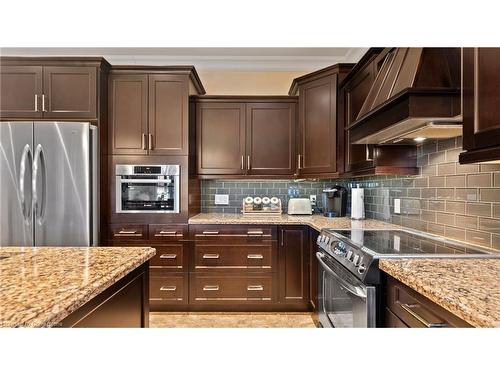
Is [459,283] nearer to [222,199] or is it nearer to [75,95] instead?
[222,199]

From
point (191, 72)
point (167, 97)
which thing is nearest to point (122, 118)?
point (167, 97)

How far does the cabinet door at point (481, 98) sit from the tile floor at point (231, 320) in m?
2.01

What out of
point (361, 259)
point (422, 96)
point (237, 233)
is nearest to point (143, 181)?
point (237, 233)

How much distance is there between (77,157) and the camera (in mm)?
2512

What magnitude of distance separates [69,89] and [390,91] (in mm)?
2560

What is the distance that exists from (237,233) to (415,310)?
1.83m

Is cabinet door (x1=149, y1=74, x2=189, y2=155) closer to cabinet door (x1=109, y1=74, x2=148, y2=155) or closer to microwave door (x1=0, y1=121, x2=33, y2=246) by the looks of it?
cabinet door (x1=109, y1=74, x2=148, y2=155)

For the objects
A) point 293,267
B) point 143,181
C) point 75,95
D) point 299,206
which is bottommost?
point 293,267

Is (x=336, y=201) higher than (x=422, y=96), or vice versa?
(x=422, y=96)

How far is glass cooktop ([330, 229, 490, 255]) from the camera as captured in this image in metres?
1.45

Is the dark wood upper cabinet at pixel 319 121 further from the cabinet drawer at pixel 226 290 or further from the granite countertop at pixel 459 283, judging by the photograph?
the granite countertop at pixel 459 283

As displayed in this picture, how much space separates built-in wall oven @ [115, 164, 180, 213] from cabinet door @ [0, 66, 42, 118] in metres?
0.86

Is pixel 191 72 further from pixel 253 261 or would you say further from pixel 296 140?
pixel 253 261

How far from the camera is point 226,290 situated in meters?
2.77
